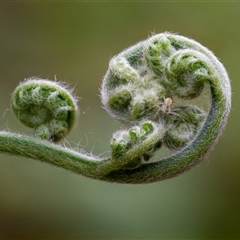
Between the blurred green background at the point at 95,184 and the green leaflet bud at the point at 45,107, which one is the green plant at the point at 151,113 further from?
the blurred green background at the point at 95,184

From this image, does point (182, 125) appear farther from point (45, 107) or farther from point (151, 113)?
point (45, 107)

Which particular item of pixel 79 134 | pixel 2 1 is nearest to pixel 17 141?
pixel 79 134

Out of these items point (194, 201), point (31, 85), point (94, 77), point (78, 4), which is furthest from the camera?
point (78, 4)

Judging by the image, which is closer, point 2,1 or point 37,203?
point 37,203

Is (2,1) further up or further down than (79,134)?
further up

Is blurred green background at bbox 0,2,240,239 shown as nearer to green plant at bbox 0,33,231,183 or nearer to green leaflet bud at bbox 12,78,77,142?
green leaflet bud at bbox 12,78,77,142

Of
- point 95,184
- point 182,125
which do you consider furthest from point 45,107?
point 95,184

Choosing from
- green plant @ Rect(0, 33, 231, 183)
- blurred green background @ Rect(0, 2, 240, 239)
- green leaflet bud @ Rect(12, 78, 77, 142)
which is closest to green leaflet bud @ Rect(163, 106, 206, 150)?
green plant @ Rect(0, 33, 231, 183)

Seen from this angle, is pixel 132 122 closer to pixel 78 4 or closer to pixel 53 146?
pixel 53 146
